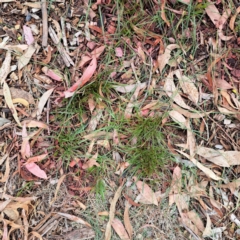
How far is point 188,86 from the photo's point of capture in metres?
1.86

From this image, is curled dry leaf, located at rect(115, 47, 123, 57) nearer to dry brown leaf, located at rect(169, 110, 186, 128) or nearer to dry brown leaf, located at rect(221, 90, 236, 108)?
dry brown leaf, located at rect(169, 110, 186, 128)

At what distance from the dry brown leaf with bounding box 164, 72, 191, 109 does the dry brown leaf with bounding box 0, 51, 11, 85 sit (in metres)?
0.72

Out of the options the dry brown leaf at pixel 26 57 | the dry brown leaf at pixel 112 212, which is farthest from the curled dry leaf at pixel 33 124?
the dry brown leaf at pixel 112 212

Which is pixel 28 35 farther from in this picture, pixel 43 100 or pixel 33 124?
pixel 33 124

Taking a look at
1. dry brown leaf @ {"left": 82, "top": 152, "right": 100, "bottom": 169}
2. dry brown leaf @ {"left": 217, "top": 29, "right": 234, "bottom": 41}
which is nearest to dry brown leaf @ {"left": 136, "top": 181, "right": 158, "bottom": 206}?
dry brown leaf @ {"left": 82, "top": 152, "right": 100, "bottom": 169}

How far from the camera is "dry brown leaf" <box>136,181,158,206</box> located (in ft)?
6.07

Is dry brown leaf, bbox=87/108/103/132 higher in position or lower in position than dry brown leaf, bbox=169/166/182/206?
higher

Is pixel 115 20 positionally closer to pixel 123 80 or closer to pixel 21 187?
pixel 123 80

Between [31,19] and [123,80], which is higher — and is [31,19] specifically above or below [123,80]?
above

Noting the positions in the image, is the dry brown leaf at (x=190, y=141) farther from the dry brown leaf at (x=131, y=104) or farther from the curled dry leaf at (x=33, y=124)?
the curled dry leaf at (x=33, y=124)

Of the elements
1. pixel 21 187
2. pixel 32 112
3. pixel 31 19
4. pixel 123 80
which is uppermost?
pixel 31 19

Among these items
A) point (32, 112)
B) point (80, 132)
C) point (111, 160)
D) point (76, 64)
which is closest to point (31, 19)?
point (76, 64)

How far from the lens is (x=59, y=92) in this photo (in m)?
1.84

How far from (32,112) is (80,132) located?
237 mm
